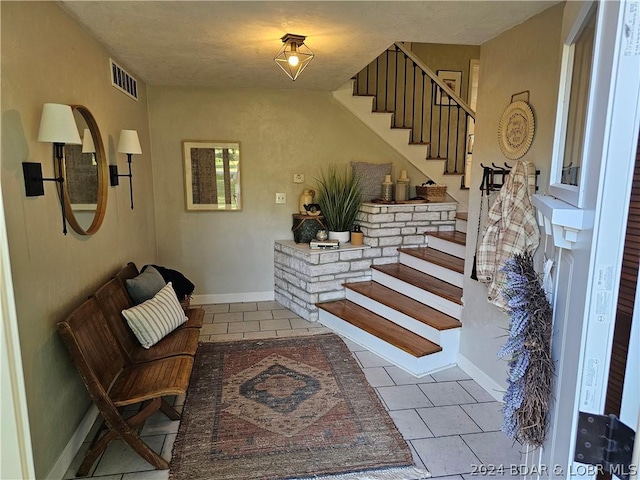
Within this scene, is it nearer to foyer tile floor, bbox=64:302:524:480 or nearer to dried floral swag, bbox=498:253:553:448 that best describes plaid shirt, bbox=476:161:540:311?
foyer tile floor, bbox=64:302:524:480

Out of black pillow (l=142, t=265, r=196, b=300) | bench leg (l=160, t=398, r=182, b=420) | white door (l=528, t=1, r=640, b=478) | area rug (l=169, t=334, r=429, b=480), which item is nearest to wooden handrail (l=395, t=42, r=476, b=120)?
area rug (l=169, t=334, r=429, b=480)

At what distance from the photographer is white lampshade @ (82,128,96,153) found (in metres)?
2.48

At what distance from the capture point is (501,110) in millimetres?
2701

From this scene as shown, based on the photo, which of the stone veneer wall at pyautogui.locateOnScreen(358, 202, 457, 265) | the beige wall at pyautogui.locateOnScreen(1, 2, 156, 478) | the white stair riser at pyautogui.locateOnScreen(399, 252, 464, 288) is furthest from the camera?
the stone veneer wall at pyautogui.locateOnScreen(358, 202, 457, 265)

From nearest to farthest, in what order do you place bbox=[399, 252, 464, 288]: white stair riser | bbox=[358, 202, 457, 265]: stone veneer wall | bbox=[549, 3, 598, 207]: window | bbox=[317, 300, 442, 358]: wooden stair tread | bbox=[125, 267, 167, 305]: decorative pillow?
bbox=[549, 3, 598, 207]: window < bbox=[125, 267, 167, 305]: decorative pillow < bbox=[317, 300, 442, 358]: wooden stair tread < bbox=[399, 252, 464, 288]: white stair riser < bbox=[358, 202, 457, 265]: stone veneer wall

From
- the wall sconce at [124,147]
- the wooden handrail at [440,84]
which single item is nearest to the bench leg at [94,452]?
the wall sconce at [124,147]

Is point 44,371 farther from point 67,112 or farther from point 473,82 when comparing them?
point 473,82

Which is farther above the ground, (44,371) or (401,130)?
(401,130)

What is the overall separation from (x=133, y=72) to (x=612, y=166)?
3.95 meters

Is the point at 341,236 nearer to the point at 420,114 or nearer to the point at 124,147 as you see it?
the point at 420,114

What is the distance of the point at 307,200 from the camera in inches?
184

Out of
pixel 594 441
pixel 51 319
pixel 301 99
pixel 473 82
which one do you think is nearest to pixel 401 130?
pixel 301 99

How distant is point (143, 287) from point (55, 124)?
142cm

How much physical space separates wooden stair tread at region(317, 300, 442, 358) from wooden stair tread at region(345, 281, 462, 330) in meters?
0.14
